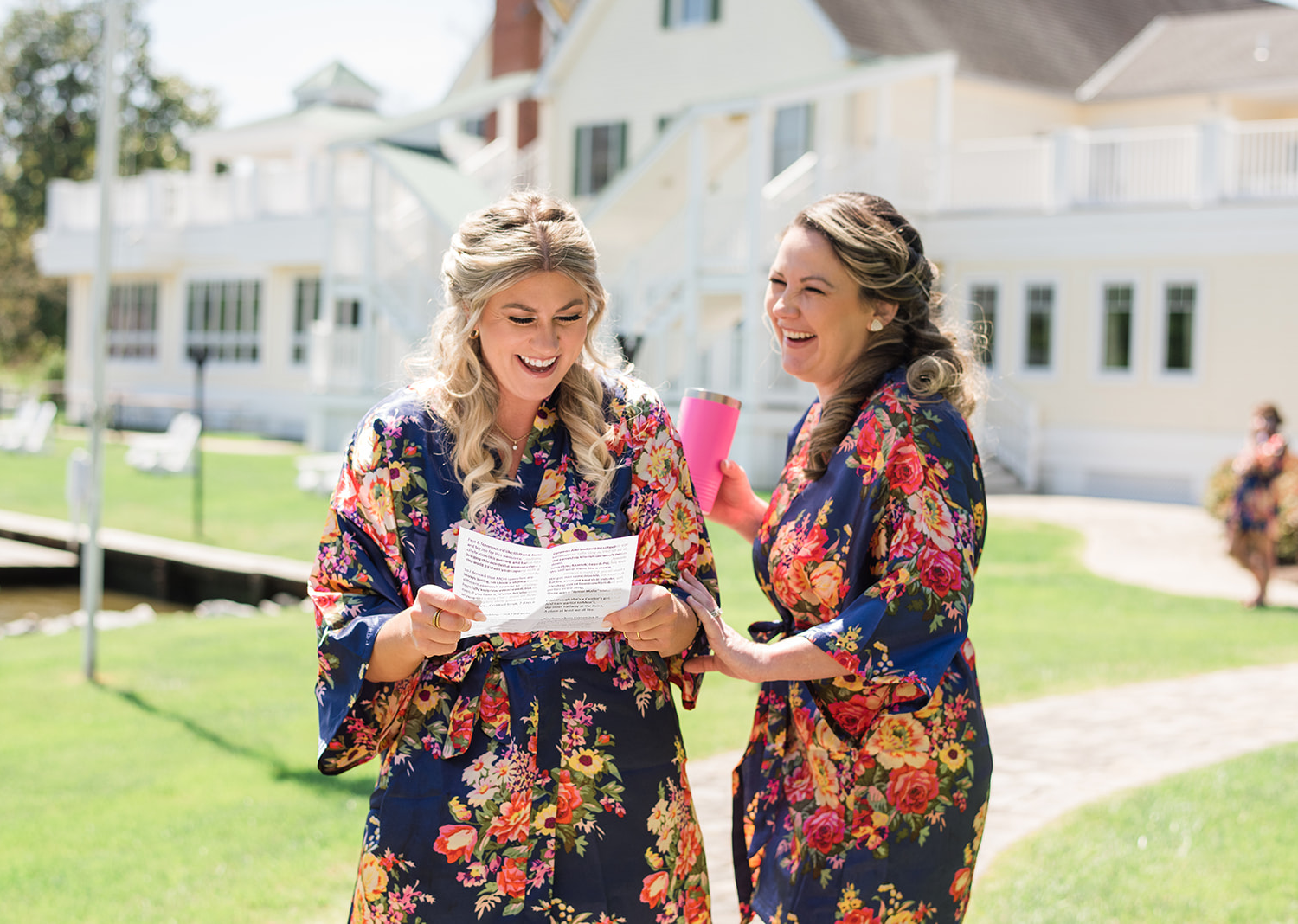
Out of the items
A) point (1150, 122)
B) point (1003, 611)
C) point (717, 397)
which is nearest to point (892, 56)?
point (1150, 122)

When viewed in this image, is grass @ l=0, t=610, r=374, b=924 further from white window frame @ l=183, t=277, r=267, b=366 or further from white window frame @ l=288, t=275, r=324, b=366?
white window frame @ l=183, t=277, r=267, b=366

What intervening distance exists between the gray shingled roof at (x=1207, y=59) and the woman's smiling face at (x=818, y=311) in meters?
24.6

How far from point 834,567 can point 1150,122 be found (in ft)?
85.6

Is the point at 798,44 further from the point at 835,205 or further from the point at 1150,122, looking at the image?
the point at 835,205

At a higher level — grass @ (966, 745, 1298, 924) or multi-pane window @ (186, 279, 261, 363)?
multi-pane window @ (186, 279, 261, 363)

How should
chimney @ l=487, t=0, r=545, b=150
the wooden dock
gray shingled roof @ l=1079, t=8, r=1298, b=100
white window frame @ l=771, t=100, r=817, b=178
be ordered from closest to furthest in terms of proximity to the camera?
the wooden dock → white window frame @ l=771, t=100, r=817, b=178 → gray shingled roof @ l=1079, t=8, r=1298, b=100 → chimney @ l=487, t=0, r=545, b=150

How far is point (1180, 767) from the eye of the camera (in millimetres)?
6949

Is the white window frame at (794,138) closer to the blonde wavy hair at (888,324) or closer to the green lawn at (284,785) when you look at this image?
the green lawn at (284,785)

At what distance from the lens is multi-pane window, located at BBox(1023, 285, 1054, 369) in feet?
72.9

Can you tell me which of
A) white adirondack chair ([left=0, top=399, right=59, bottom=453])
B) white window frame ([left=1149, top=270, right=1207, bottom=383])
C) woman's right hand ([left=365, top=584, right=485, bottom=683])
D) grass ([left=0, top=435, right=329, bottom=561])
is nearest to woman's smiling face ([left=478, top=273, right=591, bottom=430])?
woman's right hand ([left=365, top=584, right=485, bottom=683])

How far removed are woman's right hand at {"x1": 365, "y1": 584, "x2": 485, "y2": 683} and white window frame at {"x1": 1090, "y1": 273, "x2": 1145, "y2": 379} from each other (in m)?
20.6

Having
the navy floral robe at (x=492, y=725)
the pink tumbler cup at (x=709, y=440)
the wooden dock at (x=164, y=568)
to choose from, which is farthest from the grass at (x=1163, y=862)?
the wooden dock at (x=164, y=568)

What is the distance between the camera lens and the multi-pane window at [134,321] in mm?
36188

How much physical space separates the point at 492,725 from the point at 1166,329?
2067 centimetres
